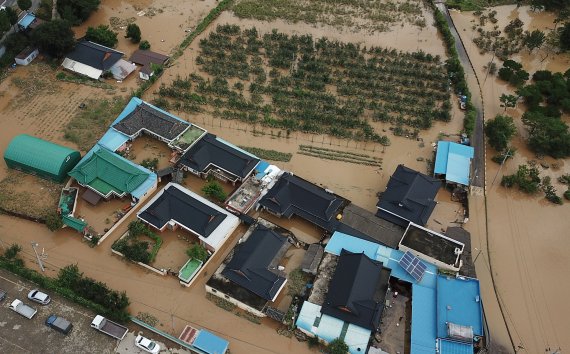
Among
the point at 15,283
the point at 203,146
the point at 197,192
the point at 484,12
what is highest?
the point at 484,12

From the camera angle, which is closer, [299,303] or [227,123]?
[299,303]

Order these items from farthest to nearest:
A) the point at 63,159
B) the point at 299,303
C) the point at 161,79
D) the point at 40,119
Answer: the point at 161,79, the point at 40,119, the point at 63,159, the point at 299,303

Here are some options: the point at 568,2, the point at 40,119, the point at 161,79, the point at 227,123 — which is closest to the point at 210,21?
the point at 161,79

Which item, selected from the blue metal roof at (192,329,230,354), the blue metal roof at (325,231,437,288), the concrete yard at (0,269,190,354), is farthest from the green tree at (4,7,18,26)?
the blue metal roof at (325,231,437,288)

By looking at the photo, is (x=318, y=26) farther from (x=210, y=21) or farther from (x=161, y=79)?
(x=161, y=79)

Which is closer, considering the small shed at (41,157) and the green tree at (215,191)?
the green tree at (215,191)

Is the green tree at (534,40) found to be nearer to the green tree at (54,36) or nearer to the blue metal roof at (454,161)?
the blue metal roof at (454,161)

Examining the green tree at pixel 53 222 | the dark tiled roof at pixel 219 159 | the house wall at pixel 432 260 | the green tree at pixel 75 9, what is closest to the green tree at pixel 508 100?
the house wall at pixel 432 260
